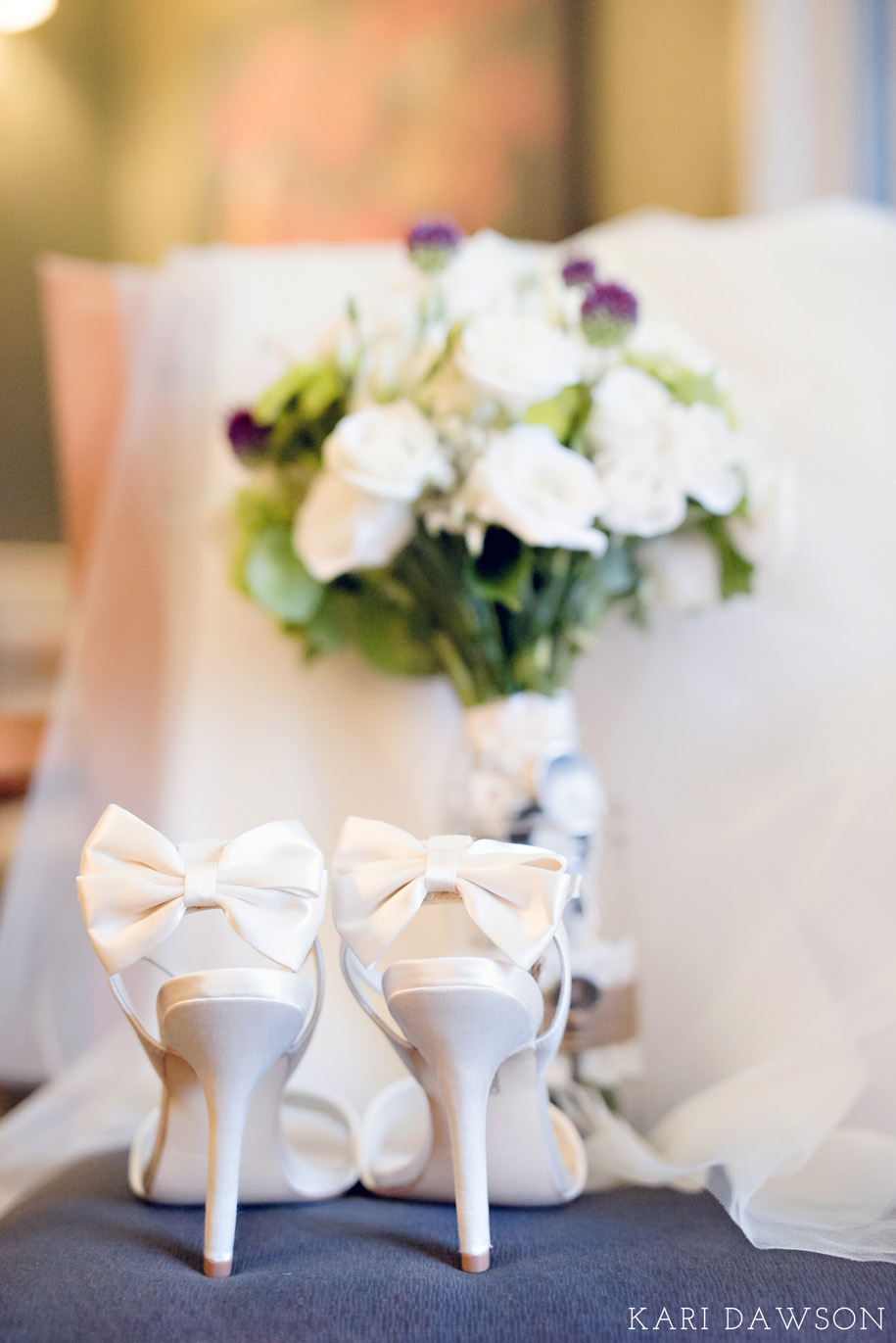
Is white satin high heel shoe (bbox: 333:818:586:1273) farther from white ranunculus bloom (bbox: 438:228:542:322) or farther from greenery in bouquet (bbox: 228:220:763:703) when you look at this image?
white ranunculus bloom (bbox: 438:228:542:322)

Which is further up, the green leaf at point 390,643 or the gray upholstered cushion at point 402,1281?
the green leaf at point 390,643

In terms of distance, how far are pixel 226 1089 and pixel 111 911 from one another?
0.11 m

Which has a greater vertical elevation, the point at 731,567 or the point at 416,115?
the point at 416,115

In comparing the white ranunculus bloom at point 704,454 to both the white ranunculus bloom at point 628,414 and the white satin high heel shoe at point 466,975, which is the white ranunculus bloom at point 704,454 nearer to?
the white ranunculus bloom at point 628,414

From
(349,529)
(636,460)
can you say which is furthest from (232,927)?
(636,460)

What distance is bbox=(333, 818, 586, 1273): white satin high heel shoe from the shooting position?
1.63 ft

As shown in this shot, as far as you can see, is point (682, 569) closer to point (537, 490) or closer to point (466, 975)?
point (537, 490)

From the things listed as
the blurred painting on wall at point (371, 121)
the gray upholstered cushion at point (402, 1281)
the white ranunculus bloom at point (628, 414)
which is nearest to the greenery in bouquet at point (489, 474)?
the white ranunculus bloom at point (628, 414)

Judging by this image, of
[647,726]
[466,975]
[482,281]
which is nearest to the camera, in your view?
[466,975]

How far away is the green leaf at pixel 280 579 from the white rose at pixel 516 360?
0.23 meters

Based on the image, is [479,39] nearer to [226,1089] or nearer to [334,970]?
[334,970]

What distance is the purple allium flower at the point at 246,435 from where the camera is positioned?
0.81 m

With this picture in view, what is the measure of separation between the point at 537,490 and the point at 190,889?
14.2 inches

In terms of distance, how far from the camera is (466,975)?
492mm
